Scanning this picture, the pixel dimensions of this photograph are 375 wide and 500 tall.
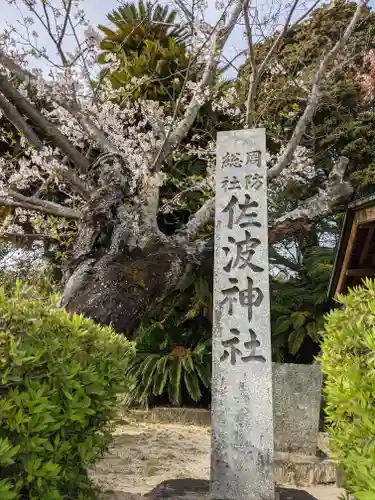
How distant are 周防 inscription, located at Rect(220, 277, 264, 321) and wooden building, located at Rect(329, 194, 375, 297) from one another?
10.1ft

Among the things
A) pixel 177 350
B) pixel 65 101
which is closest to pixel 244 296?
pixel 65 101

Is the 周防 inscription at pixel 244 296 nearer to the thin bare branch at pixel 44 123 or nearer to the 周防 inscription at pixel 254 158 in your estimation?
the 周防 inscription at pixel 254 158

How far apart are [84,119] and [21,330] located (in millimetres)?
5185

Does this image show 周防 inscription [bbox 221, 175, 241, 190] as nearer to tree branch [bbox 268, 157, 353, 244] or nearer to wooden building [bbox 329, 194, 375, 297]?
wooden building [bbox 329, 194, 375, 297]

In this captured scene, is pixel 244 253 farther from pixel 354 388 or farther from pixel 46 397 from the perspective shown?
pixel 46 397

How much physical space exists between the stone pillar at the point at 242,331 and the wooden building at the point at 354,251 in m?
→ 2.75

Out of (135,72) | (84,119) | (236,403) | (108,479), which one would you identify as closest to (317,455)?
(108,479)

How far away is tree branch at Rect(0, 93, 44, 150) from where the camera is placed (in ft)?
19.8

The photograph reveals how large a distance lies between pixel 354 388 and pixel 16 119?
6.05m

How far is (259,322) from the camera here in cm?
329

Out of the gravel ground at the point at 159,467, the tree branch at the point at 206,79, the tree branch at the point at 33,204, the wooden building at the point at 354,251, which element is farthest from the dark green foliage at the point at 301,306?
the tree branch at the point at 33,204

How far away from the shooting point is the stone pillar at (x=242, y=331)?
3094 millimetres

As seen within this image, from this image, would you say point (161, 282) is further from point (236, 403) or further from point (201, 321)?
point (201, 321)

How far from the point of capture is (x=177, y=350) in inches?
364
